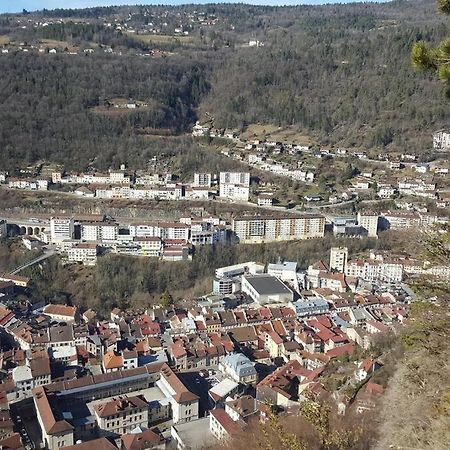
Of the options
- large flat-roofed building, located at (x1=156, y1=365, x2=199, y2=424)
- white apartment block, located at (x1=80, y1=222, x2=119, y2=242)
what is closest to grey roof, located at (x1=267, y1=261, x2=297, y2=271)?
white apartment block, located at (x1=80, y1=222, x2=119, y2=242)

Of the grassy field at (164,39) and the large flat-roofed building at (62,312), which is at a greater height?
the grassy field at (164,39)

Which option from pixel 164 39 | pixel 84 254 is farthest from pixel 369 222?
pixel 164 39

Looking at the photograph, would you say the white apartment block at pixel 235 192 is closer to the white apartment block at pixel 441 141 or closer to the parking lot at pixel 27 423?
the white apartment block at pixel 441 141

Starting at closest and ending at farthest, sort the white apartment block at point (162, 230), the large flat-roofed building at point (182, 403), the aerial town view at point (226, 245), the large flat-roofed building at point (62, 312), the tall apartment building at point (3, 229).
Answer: the aerial town view at point (226, 245) < the large flat-roofed building at point (182, 403) < the large flat-roofed building at point (62, 312) < the white apartment block at point (162, 230) < the tall apartment building at point (3, 229)

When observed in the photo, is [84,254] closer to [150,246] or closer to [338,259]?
[150,246]

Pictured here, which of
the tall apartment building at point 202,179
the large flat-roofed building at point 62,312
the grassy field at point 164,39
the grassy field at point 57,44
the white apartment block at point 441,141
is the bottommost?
the large flat-roofed building at point 62,312

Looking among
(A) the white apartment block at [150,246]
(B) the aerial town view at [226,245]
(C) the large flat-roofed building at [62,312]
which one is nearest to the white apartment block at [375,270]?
(B) the aerial town view at [226,245]

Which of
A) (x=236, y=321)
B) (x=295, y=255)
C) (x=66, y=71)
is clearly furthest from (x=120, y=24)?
(x=236, y=321)
